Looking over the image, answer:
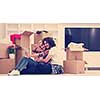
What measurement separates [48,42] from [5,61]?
0.22 metres

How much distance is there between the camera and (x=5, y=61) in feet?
3.49

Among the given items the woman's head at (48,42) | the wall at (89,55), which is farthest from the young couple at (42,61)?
the wall at (89,55)

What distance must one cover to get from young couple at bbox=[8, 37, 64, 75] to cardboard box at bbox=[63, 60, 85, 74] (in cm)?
3

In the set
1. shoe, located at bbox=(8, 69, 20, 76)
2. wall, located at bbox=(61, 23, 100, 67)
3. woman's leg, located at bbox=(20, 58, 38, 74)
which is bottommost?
shoe, located at bbox=(8, 69, 20, 76)

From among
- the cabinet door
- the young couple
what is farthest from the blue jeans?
the cabinet door

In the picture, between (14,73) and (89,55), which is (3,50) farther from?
(89,55)

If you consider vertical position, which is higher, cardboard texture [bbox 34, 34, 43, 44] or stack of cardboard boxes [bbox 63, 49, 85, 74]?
cardboard texture [bbox 34, 34, 43, 44]

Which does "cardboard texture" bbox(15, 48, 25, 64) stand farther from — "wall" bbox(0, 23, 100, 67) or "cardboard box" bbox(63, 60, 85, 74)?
"cardboard box" bbox(63, 60, 85, 74)

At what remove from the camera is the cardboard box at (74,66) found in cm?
104

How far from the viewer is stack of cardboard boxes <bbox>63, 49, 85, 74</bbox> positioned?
1037mm

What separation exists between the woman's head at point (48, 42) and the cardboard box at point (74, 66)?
0.33 feet
